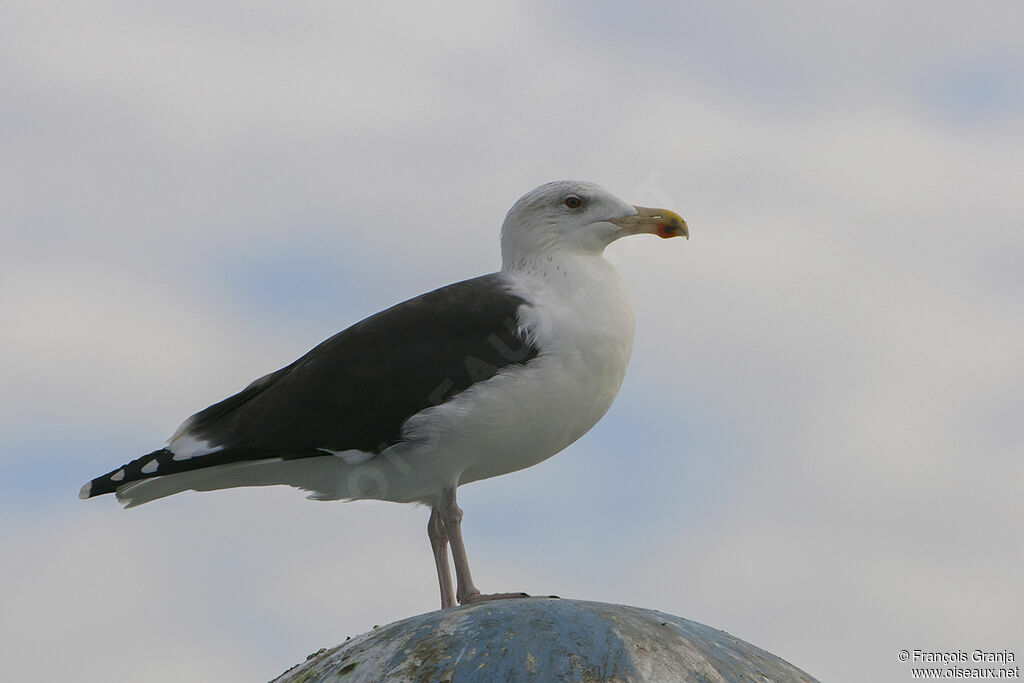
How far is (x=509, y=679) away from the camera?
254 inches

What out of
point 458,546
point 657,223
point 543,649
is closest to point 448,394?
point 458,546

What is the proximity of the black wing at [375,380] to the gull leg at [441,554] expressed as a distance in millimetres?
846

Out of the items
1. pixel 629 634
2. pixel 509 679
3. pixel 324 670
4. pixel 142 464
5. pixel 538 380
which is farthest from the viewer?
pixel 142 464

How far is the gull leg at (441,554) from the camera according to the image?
370 inches

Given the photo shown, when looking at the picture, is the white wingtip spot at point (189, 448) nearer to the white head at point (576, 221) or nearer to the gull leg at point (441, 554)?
the gull leg at point (441, 554)

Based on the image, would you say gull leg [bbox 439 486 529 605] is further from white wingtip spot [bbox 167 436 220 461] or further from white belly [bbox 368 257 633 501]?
white wingtip spot [bbox 167 436 220 461]

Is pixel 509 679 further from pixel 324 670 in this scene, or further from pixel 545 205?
pixel 545 205

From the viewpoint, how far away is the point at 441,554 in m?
9.51

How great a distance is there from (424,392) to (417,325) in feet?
2.05

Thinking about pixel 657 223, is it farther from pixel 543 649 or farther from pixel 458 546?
pixel 543 649

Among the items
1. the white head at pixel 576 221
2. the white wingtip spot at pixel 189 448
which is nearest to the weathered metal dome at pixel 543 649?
the white wingtip spot at pixel 189 448

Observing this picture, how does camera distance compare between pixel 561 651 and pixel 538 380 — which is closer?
pixel 561 651

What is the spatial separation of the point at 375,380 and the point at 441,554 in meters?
1.54

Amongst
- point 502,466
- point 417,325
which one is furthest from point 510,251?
point 502,466
